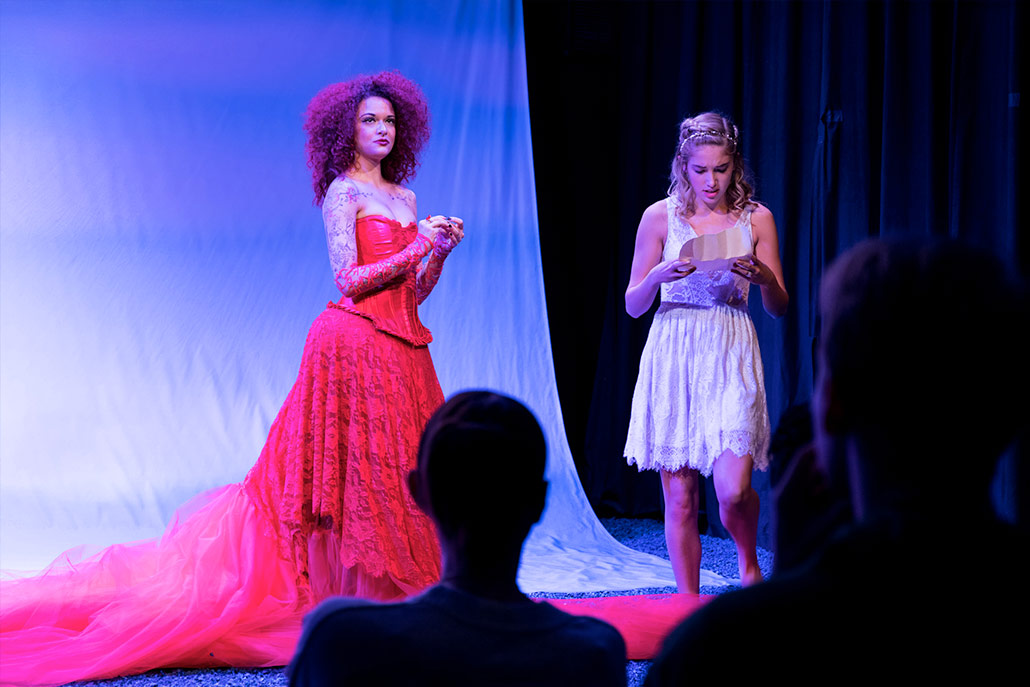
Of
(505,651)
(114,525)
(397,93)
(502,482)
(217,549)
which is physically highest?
(397,93)

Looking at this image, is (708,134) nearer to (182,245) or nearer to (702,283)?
(702,283)

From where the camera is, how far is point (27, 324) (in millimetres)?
4207

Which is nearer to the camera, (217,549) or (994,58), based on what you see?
(217,549)

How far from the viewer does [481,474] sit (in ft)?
3.14

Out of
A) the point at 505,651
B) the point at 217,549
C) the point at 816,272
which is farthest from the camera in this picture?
the point at 816,272

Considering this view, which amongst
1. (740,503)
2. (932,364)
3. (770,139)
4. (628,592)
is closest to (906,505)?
(932,364)

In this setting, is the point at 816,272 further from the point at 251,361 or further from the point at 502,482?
the point at 502,482

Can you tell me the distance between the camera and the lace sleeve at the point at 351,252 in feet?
8.90

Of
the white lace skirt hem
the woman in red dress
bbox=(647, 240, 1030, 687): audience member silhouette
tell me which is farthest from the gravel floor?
bbox=(647, 240, 1030, 687): audience member silhouette

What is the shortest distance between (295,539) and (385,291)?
70 centimetres

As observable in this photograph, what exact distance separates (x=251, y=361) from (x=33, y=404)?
2.91 ft

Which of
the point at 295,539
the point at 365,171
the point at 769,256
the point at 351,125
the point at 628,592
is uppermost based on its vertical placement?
the point at 351,125

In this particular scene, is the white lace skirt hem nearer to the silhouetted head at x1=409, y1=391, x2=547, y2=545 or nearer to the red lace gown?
the red lace gown

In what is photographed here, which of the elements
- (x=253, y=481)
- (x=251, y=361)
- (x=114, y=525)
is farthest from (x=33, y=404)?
(x=253, y=481)
